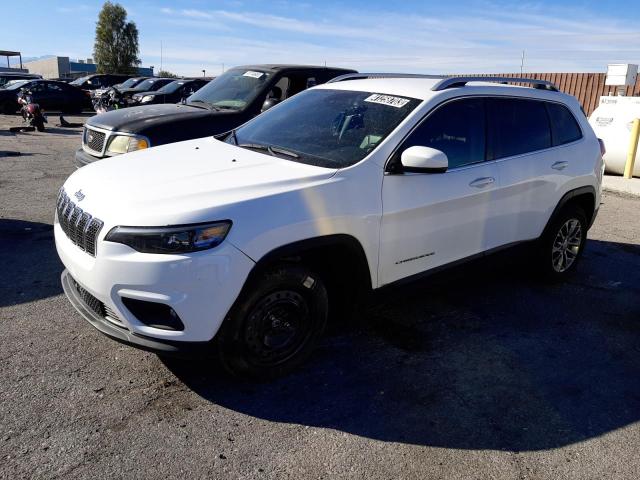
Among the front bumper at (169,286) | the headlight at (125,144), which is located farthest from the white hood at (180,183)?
the headlight at (125,144)

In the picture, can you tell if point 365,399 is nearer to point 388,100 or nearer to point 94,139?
point 388,100

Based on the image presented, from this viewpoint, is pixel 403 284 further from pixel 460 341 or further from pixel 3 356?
pixel 3 356

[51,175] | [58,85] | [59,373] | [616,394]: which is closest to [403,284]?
[616,394]

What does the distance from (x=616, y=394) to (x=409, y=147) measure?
201cm

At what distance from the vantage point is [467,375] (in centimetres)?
351

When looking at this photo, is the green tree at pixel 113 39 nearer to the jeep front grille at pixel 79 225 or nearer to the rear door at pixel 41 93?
the rear door at pixel 41 93

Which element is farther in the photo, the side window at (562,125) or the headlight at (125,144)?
the headlight at (125,144)

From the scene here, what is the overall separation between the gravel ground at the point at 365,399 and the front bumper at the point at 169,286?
1.54 feet

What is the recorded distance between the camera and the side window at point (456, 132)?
3.69 meters

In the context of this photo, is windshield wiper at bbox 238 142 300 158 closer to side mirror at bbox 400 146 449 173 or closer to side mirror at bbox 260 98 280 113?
side mirror at bbox 400 146 449 173

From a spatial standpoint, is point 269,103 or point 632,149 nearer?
point 269,103

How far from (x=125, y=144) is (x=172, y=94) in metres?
10.5

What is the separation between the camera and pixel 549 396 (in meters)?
3.30

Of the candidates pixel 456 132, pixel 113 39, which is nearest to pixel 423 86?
pixel 456 132
